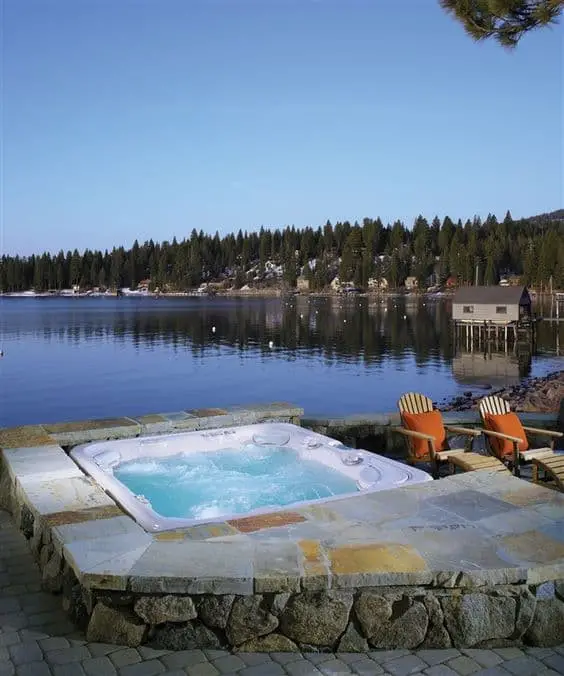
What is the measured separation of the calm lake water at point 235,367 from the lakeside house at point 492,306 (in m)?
2.28

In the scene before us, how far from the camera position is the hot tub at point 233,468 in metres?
6.09

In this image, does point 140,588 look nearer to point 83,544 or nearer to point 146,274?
point 83,544

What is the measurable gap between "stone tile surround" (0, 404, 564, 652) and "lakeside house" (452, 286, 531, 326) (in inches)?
1799

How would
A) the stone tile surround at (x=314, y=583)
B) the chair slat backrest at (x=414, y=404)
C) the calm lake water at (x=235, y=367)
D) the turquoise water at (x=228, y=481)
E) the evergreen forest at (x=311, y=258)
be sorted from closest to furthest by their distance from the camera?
1. the stone tile surround at (x=314, y=583)
2. the turquoise water at (x=228, y=481)
3. the chair slat backrest at (x=414, y=404)
4. the calm lake water at (x=235, y=367)
5. the evergreen forest at (x=311, y=258)

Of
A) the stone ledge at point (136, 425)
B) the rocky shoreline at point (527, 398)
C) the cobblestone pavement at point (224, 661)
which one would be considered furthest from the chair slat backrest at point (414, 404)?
the rocky shoreline at point (527, 398)

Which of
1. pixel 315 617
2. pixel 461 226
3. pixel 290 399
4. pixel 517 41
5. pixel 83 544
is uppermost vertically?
pixel 461 226

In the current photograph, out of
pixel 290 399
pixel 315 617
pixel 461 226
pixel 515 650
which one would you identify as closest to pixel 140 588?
pixel 315 617

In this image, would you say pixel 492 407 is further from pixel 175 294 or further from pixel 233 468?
pixel 175 294

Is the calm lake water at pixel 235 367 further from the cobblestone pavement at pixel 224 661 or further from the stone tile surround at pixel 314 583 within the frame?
the cobblestone pavement at pixel 224 661

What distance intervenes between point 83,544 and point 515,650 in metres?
2.49

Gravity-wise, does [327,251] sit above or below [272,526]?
above

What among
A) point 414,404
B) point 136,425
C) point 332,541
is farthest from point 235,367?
point 332,541

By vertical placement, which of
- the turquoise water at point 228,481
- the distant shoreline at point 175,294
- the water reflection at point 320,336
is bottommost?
the water reflection at point 320,336

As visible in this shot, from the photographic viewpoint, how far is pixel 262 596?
3.34 m
